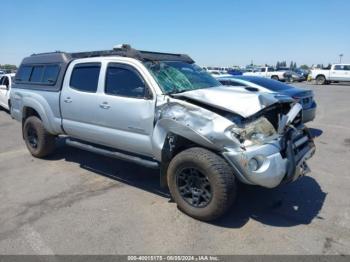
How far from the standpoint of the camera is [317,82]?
108ft

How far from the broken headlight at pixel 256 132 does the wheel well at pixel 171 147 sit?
1.97 feet

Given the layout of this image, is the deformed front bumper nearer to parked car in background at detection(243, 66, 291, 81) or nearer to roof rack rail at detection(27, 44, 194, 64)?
roof rack rail at detection(27, 44, 194, 64)

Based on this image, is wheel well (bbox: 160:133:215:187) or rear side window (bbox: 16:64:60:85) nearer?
wheel well (bbox: 160:133:215:187)

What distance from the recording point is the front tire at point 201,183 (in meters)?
3.75

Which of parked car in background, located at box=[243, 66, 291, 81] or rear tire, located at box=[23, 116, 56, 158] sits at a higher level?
rear tire, located at box=[23, 116, 56, 158]

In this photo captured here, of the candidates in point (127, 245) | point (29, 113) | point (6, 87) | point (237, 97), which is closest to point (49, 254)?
point (127, 245)

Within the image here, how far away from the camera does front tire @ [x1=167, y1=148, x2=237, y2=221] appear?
3.75 meters

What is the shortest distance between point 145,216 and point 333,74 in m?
32.0

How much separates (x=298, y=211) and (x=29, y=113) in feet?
18.2

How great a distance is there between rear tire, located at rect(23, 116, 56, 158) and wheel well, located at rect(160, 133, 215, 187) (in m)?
3.20

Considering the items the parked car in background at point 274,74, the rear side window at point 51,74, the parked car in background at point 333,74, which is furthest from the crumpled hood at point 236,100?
the parked car in background at point 274,74

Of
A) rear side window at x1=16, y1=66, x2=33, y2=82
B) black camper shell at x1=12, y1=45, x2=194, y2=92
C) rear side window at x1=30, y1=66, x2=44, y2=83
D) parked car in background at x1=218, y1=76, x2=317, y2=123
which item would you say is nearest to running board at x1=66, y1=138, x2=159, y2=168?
black camper shell at x1=12, y1=45, x2=194, y2=92

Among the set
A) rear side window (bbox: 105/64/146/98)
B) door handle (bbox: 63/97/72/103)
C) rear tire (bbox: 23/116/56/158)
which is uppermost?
rear side window (bbox: 105/64/146/98)

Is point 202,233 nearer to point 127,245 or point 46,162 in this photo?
point 127,245
